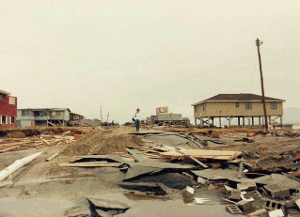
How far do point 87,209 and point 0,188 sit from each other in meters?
3.24

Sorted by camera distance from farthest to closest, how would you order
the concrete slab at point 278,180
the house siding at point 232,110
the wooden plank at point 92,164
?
the house siding at point 232,110, the wooden plank at point 92,164, the concrete slab at point 278,180

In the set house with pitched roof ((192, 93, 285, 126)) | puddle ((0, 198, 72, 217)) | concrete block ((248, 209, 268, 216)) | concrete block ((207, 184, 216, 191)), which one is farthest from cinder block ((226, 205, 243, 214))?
house with pitched roof ((192, 93, 285, 126))

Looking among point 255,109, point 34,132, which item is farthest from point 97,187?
point 255,109

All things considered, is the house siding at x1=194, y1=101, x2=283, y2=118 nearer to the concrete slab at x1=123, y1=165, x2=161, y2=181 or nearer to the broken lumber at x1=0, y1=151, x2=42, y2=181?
the broken lumber at x1=0, y1=151, x2=42, y2=181

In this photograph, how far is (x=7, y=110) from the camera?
3622 centimetres

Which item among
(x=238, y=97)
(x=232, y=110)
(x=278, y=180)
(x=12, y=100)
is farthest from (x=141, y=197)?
(x=12, y=100)

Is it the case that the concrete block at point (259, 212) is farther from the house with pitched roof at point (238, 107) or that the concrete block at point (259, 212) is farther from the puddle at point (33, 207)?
the house with pitched roof at point (238, 107)

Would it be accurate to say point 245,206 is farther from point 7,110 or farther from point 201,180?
point 7,110

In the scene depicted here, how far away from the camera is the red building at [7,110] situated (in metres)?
34.9

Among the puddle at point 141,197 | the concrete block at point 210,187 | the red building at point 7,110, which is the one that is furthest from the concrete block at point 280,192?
the red building at point 7,110

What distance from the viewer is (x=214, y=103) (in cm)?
3553

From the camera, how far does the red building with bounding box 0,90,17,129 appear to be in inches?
1373

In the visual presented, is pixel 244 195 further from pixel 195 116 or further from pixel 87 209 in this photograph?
pixel 195 116

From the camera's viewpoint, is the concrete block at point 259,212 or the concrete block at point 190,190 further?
the concrete block at point 190,190
